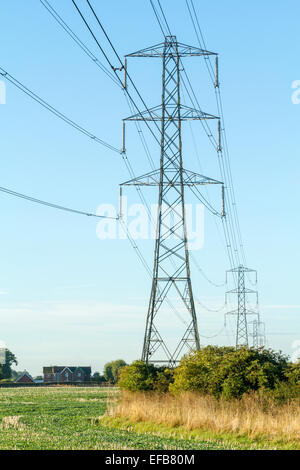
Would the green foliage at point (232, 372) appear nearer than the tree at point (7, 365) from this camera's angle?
Yes

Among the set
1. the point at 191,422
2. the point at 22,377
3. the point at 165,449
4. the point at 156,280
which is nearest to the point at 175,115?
the point at 156,280

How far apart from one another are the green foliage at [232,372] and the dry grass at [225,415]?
699 millimetres

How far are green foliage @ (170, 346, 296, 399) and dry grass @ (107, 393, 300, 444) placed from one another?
0.70m

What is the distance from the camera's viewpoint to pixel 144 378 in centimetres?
3684

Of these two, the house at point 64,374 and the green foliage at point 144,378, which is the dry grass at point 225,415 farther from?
the house at point 64,374

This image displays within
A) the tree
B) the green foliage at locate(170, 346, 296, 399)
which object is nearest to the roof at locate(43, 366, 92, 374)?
the tree

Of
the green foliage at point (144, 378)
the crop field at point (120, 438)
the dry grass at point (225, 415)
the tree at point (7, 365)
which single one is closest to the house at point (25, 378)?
the tree at point (7, 365)

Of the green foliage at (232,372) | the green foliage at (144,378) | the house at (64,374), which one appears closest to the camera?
the green foliage at (232,372)

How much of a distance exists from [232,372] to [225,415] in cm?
391

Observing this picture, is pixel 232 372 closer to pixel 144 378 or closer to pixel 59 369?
pixel 144 378

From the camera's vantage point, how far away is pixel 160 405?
29891 millimetres

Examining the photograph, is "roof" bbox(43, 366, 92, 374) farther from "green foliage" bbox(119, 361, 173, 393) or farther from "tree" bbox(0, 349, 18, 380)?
"green foliage" bbox(119, 361, 173, 393)

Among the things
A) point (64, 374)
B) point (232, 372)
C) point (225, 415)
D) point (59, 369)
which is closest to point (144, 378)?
point (232, 372)

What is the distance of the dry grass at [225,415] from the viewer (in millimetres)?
22891
